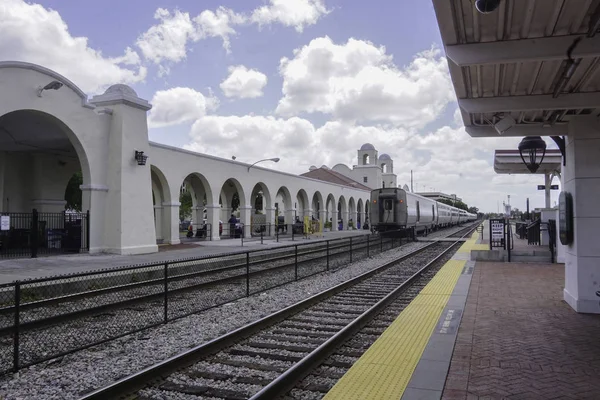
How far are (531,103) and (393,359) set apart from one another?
4621 millimetres

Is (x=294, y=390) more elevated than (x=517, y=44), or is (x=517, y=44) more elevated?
(x=517, y=44)

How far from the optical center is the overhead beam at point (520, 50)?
5.35 m

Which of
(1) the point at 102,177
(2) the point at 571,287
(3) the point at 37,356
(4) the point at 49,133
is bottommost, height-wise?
(3) the point at 37,356

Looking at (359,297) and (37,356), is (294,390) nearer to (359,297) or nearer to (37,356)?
(37,356)

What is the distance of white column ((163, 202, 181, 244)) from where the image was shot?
2577 cm

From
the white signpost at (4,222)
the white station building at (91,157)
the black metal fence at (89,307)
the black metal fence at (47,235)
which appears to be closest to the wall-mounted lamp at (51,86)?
the white station building at (91,157)

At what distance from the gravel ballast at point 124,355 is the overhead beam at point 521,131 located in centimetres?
510

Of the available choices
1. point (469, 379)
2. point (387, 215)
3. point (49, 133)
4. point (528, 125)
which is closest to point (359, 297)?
point (528, 125)

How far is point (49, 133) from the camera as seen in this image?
1992 centimetres

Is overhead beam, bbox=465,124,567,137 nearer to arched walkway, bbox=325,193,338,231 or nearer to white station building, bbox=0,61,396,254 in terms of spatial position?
white station building, bbox=0,61,396,254

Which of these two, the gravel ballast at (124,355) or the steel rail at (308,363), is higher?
the steel rail at (308,363)

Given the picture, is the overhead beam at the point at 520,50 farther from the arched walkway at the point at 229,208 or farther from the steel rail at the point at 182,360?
the arched walkway at the point at 229,208


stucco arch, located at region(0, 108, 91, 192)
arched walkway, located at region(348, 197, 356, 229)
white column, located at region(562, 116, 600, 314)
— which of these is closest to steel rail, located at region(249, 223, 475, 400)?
white column, located at region(562, 116, 600, 314)

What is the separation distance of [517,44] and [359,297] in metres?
6.44
